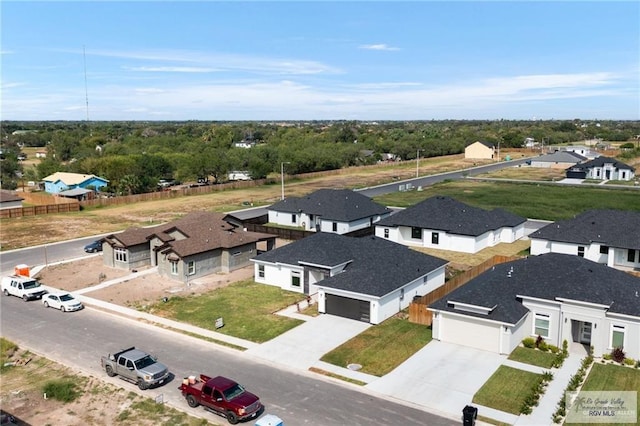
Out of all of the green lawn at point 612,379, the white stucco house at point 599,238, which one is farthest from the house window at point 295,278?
the white stucco house at point 599,238

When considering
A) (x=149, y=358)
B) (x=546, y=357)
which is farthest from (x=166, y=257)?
(x=546, y=357)

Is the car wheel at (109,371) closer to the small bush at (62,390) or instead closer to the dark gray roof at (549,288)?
the small bush at (62,390)

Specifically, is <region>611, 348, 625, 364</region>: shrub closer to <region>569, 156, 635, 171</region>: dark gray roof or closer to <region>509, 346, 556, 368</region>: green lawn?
<region>509, 346, 556, 368</region>: green lawn

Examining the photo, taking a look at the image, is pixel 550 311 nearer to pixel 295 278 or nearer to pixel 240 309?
pixel 295 278

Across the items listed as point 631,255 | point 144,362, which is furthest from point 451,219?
point 144,362

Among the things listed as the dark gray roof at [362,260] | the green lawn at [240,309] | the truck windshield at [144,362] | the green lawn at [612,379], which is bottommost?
the green lawn at [612,379]

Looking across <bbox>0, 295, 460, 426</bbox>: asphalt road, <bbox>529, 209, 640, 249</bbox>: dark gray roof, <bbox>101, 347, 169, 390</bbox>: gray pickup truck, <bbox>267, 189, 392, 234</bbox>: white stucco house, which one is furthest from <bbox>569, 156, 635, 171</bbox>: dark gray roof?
<bbox>101, 347, 169, 390</bbox>: gray pickup truck

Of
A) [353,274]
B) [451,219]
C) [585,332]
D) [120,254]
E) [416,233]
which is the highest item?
[451,219]
